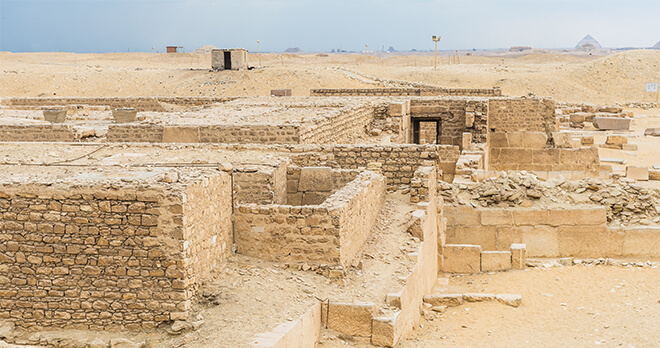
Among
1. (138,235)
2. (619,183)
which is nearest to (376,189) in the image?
(138,235)

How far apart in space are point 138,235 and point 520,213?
25.7 feet

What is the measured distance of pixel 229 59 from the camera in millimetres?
38000

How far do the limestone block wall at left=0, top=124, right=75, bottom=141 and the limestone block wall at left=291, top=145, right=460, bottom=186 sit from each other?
627 centimetres

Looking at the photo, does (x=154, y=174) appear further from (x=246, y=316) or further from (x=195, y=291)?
(x=246, y=316)

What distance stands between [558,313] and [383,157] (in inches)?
140

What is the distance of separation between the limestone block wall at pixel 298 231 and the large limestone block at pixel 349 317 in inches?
26.9

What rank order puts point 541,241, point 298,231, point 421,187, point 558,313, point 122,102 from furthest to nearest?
point 122,102 → point 541,241 → point 421,187 → point 558,313 → point 298,231

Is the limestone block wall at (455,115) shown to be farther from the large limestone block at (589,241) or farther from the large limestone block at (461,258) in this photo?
the large limestone block at (461,258)

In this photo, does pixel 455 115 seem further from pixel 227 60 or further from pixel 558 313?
pixel 227 60

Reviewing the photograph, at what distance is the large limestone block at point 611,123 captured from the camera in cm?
3025

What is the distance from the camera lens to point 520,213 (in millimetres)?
12812

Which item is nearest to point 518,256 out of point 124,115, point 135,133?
point 135,133

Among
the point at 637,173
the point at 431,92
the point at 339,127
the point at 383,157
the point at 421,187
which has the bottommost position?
the point at 637,173

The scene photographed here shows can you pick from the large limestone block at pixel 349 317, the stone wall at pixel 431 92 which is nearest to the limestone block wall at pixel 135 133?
the large limestone block at pixel 349 317
